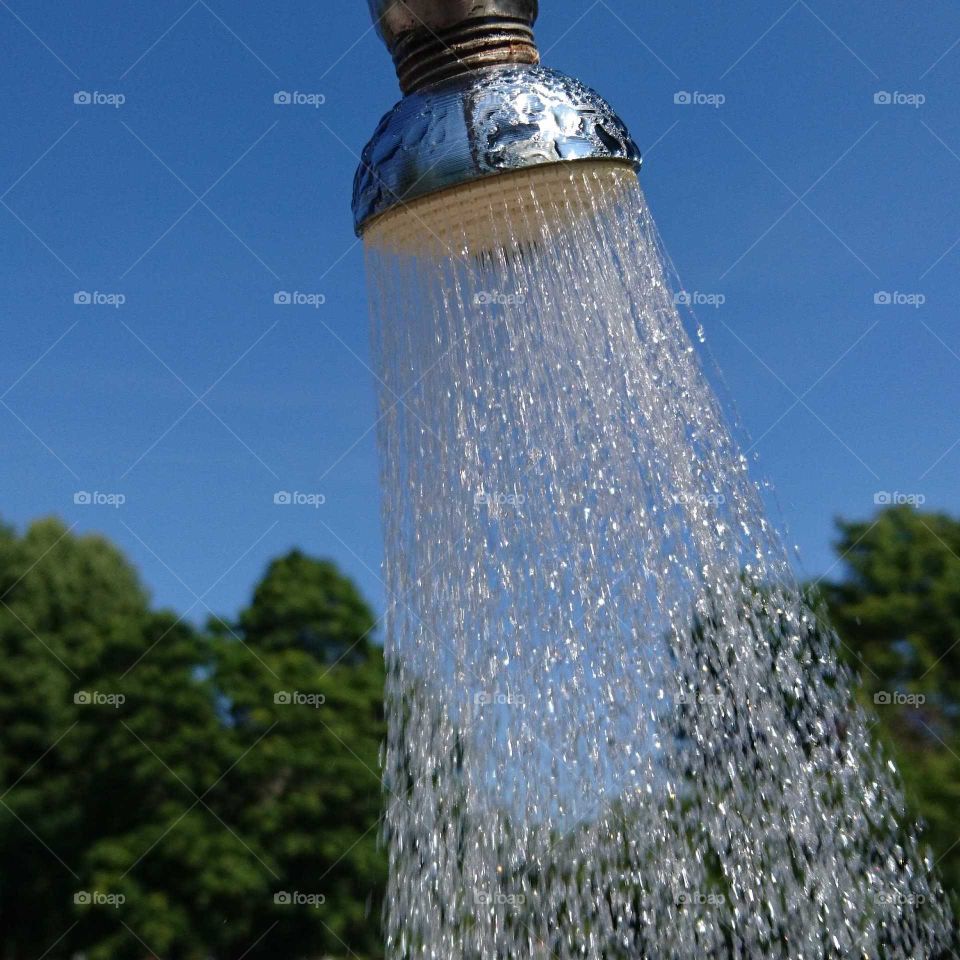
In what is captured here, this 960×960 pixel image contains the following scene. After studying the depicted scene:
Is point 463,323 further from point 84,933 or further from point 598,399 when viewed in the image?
point 84,933

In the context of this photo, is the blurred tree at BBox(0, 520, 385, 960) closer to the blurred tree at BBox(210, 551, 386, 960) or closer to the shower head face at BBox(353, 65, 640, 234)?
the blurred tree at BBox(210, 551, 386, 960)

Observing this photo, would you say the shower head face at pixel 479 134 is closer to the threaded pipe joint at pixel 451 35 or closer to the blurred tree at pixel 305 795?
the threaded pipe joint at pixel 451 35

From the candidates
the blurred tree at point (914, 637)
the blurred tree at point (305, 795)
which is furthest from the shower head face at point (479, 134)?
the blurred tree at point (305, 795)

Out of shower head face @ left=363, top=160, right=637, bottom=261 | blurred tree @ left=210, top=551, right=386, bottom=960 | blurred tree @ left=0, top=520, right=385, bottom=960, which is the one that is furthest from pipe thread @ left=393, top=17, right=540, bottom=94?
blurred tree @ left=210, top=551, right=386, bottom=960

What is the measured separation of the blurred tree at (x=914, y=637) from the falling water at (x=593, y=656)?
33.7 feet

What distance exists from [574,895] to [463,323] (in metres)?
1.98

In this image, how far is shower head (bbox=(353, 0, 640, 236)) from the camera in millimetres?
2920

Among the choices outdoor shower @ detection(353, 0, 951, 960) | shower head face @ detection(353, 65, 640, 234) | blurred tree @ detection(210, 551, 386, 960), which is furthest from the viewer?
blurred tree @ detection(210, 551, 386, 960)

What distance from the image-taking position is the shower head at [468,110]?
9.58ft

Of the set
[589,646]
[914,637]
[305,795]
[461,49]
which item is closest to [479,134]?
[461,49]

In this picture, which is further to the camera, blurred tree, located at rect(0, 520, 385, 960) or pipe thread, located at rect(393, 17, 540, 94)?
blurred tree, located at rect(0, 520, 385, 960)

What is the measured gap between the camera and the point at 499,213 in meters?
3.17

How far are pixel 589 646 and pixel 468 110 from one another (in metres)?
1.90

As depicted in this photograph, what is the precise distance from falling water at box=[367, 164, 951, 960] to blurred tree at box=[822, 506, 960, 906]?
10.3m
